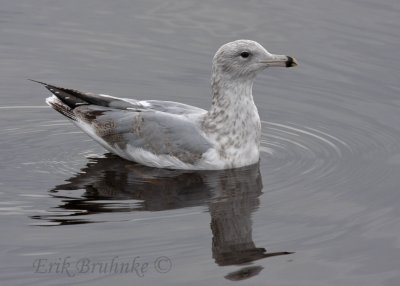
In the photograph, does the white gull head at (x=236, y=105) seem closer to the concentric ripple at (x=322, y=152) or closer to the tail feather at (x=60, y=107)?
the concentric ripple at (x=322, y=152)

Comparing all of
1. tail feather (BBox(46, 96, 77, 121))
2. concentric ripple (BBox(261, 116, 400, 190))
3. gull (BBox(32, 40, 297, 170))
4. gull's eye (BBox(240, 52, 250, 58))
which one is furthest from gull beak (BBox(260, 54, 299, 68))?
tail feather (BBox(46, 96, 77, 121))

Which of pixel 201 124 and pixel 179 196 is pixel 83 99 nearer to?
pixel 201 124

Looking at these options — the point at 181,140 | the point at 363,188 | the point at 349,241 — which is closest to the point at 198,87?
the point at 181,140

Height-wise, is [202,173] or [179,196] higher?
[202,173]

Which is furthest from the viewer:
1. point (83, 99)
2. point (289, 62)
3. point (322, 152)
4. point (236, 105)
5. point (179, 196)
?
point (83, 99)

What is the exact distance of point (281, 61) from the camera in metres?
12.8

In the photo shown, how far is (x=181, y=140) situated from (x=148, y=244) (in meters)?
2.37

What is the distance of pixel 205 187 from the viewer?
12.3 meters

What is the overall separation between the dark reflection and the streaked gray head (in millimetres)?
1113

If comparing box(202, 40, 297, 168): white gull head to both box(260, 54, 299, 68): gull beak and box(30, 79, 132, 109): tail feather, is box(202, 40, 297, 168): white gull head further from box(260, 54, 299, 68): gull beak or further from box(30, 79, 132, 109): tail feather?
box(30, 79, 132, 109): tail feather

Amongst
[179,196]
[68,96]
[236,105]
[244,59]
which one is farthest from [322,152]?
[68,96]

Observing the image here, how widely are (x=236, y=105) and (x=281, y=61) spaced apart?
76cm

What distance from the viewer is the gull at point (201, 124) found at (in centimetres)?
1282

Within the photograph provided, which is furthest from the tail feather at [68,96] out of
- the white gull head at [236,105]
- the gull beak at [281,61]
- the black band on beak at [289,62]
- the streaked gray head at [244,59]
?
the black band on beak at [289,62]
